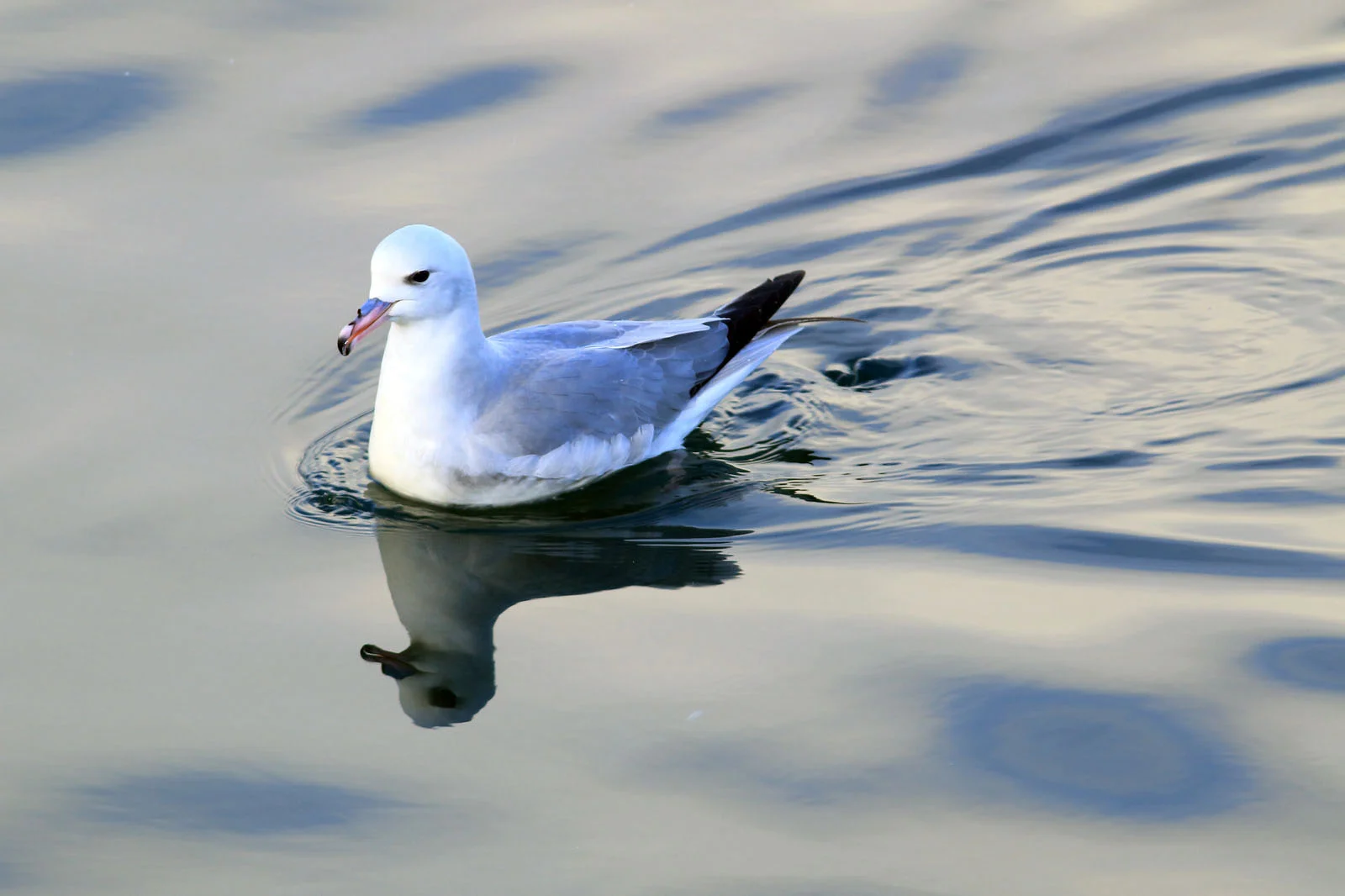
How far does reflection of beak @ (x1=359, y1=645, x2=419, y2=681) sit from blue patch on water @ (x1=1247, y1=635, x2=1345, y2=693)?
2840 millimetres

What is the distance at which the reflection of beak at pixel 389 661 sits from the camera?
5.83 m

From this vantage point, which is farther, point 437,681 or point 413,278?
point 413,278

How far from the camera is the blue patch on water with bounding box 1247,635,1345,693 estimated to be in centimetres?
554

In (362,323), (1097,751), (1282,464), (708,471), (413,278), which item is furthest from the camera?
(708,471)

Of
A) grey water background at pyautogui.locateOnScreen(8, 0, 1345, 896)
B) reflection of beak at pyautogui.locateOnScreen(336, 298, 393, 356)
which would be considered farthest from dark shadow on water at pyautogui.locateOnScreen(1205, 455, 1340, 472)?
reflection of beak at pyautogui.locateOnScreen(336, 298, 393, 356)

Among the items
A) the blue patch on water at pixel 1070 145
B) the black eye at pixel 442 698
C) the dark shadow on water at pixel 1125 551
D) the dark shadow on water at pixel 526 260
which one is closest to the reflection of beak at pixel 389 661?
the black eye at pixel 442 698

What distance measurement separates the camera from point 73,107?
986cm

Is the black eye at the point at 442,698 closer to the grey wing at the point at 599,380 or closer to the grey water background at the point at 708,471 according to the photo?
the grey water background at the point at 708,471

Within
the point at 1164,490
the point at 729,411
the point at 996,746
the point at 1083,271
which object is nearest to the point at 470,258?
the point at 729,411

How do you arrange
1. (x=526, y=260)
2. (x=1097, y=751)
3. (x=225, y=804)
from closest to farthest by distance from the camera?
(x=225, y=804), (x=1097, y=751), (x=526, y=260)

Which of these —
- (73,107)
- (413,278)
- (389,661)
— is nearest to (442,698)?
(389,661)

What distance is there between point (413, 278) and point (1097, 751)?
10.3 ft

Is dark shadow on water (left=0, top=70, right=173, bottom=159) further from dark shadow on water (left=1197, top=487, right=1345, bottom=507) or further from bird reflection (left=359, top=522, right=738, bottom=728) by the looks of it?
dark shadow on water (left=1197, top=487, right=1345, bottom=507)

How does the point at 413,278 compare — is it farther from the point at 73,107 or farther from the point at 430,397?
the point at 73,107
